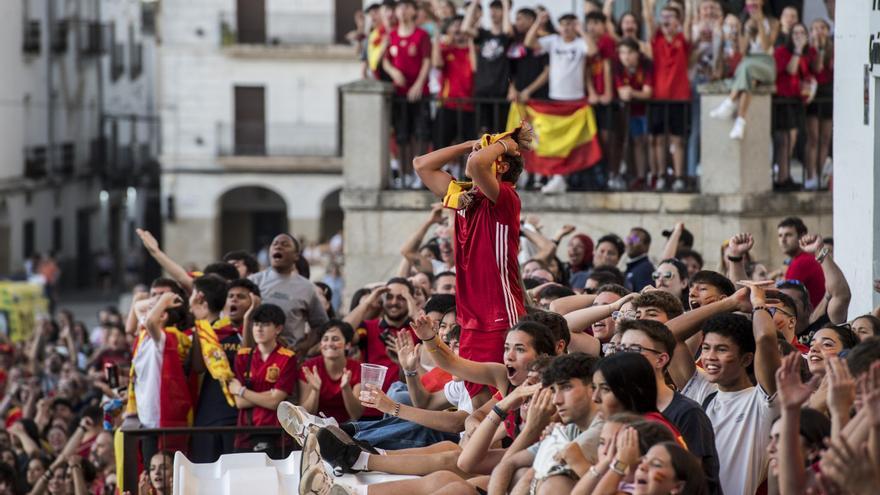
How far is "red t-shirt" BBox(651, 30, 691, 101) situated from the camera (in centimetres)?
1540

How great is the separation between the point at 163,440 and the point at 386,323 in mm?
1780

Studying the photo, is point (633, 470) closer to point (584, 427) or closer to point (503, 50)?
point (584, 427)

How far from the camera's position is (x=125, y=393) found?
11.9m

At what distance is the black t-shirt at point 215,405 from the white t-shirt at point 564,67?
5790mm

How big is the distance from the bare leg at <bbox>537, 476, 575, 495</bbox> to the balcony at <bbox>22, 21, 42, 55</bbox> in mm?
39141

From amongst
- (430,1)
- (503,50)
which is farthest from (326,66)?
(503,50)

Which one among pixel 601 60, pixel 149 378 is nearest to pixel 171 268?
pixel 149 378

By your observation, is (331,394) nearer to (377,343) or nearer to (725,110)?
(377,343)

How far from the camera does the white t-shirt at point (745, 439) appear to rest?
7230 millimetres

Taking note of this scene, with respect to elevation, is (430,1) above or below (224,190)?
above

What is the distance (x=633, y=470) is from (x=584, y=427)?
83 centimetres

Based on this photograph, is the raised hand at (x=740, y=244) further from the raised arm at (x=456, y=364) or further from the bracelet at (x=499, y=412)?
the bracelet at (x=499, y=412)

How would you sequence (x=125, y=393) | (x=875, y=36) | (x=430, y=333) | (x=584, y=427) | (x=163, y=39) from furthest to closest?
(x=163, y=39) < (x=125, y=393) < (x=875, y=36) < (x=430, y=333) < (x=584, y=427)

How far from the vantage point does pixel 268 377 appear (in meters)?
10.3
